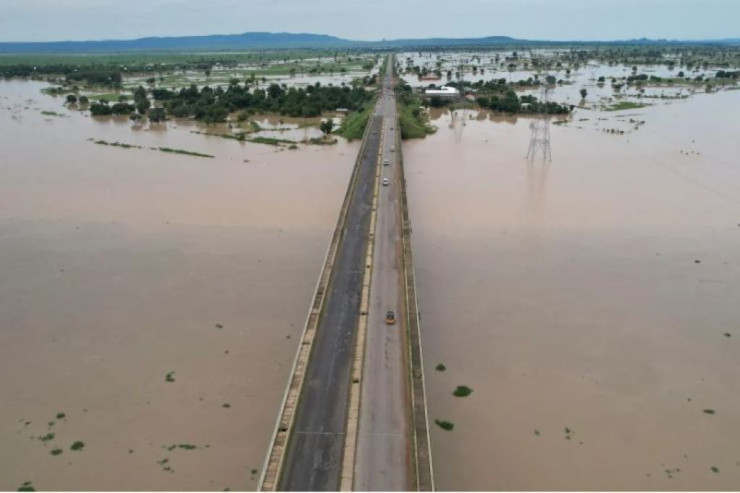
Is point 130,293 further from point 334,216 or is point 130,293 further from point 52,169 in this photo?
point 52,169

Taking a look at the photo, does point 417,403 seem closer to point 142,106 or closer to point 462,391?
point 462,391

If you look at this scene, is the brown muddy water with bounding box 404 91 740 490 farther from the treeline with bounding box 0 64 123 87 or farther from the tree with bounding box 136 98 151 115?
the treeline with bounding box 0 64 123 87

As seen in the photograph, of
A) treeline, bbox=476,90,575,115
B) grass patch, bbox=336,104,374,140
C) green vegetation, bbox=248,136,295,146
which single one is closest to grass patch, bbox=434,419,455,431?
green vegetation, bbox=248,136,295,146

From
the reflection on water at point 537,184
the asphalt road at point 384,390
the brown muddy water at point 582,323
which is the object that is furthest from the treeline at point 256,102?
the asphalt road at point 384,390

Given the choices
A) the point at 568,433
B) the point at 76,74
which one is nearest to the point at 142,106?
the point at 76,74

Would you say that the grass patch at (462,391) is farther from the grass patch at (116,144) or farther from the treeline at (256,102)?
the treeline at (256,102)

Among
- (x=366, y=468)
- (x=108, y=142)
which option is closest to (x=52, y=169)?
(x=108, y=142)
